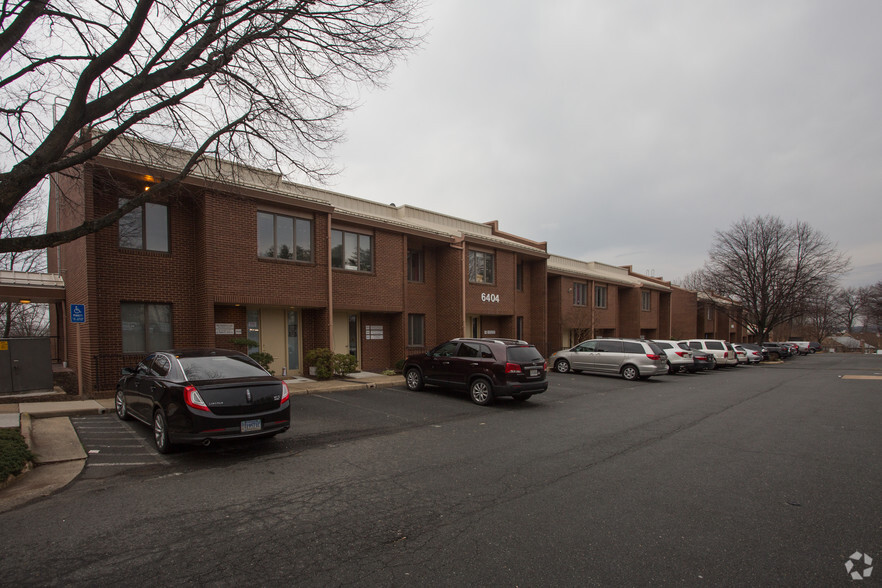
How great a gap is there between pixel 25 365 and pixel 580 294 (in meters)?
28.5

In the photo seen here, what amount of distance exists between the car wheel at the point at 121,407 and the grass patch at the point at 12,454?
200 centimetres

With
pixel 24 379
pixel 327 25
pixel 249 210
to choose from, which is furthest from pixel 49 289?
pixel 327 25

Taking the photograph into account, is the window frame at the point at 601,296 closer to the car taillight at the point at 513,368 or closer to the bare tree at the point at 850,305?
the car taillight at the point at 513,368

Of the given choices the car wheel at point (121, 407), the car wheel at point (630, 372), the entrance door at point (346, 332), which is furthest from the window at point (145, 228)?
the car wheel at point (630, 372)

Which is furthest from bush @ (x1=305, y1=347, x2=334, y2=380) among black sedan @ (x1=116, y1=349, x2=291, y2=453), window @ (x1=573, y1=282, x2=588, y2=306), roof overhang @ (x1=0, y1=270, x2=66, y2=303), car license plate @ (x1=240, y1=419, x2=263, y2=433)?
window @ (x1=573, y1=282, x2=588, y2=306)

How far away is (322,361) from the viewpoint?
49.1ft

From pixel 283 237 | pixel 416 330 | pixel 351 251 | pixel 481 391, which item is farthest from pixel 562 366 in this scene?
pixel 283 237

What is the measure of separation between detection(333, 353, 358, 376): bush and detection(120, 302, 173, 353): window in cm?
479

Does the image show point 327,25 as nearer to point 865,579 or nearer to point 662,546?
point 662,546

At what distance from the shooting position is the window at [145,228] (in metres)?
12.4

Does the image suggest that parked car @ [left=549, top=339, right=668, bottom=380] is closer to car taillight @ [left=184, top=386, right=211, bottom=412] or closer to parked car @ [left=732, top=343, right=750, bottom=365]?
parked car @ [left=732, top=343, right=750, bottom=365]

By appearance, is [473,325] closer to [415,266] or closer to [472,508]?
[415,266]

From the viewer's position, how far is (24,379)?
12102mm

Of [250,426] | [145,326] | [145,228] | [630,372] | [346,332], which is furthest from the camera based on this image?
[630,372]
